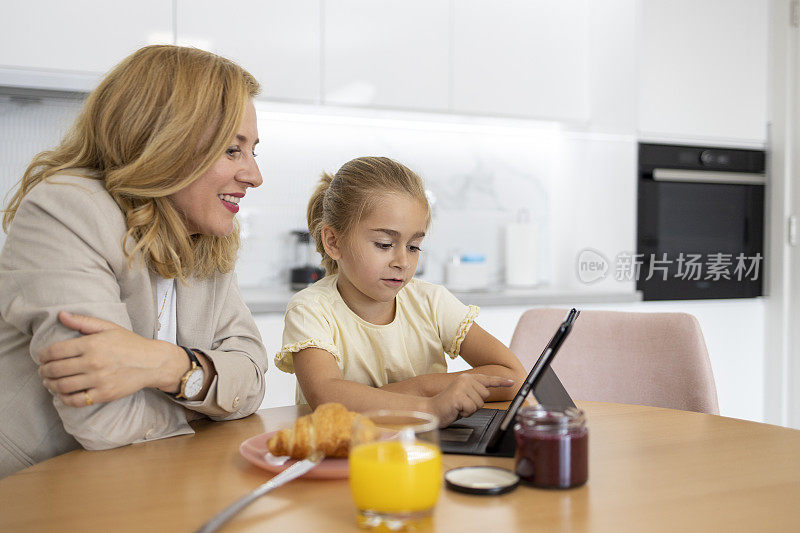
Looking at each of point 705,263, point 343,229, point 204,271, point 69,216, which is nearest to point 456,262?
point 705,263

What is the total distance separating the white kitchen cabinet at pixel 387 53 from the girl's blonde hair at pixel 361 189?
1.22m

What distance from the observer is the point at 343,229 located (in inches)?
59.9

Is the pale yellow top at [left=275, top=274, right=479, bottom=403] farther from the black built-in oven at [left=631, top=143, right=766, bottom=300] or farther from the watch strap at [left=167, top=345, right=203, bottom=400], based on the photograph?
the black built-in oven at [left=631, top=143, right=766, bottom=300]

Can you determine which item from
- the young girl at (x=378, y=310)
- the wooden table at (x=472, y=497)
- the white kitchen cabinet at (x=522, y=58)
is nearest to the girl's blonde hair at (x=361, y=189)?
the young girl at (x=378, y=310)

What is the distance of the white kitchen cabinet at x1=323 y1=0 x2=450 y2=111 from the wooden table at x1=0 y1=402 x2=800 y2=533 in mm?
1885

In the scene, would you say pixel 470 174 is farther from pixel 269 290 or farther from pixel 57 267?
pixel 57 267

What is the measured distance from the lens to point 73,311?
0.98 meters

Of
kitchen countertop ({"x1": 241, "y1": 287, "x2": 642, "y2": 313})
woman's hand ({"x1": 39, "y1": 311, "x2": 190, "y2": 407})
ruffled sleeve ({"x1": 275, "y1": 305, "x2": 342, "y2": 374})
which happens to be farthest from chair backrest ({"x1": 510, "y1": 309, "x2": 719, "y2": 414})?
woman's hand ({"x1": 39, "y1": 311, "x2": 190, "y2": 407})

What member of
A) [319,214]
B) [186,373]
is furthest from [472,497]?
[319,214]

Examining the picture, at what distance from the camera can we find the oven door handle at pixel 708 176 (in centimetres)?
311

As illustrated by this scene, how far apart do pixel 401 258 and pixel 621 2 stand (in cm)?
211

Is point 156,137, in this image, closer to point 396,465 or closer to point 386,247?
point 386,247

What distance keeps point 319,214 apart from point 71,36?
1.24 m

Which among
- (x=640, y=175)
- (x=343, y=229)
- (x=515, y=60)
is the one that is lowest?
(x=343, y=229)
